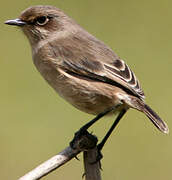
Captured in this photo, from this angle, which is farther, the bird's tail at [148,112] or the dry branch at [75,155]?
the bird's tail at [148,112]

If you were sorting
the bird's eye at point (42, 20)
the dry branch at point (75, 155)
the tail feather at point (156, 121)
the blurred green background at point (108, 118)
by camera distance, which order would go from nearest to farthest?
the dry branch at point (75, 155) → the tail feather at point (156, 121) → the bird's eye at point (42, 20) → the blurred green background at point (108, 118)

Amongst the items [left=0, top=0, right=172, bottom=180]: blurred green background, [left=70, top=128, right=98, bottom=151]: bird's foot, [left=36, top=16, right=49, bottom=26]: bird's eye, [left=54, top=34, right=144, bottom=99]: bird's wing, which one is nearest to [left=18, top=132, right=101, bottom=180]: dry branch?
[left=70, top=128, right=98, bottom=151]: bird's foot

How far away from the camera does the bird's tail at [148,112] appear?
19.5ft

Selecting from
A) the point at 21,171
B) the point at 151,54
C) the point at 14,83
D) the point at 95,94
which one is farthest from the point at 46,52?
the point at 151,54

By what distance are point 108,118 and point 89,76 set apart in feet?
2.47

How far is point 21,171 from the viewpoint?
8508 millimetres

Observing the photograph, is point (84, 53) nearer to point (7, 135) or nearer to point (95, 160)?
point (95, 160)

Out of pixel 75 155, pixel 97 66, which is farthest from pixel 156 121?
pixel 75 155

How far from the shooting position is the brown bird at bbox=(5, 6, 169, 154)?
6129mm

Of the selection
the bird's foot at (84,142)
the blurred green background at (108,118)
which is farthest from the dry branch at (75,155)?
the blurred green background at (108,118)

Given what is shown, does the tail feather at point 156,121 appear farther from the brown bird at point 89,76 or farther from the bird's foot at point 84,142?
the bird's foot at point 84,142

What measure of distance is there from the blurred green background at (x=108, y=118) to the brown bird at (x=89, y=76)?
0.45 m

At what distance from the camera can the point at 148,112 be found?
601 cm
